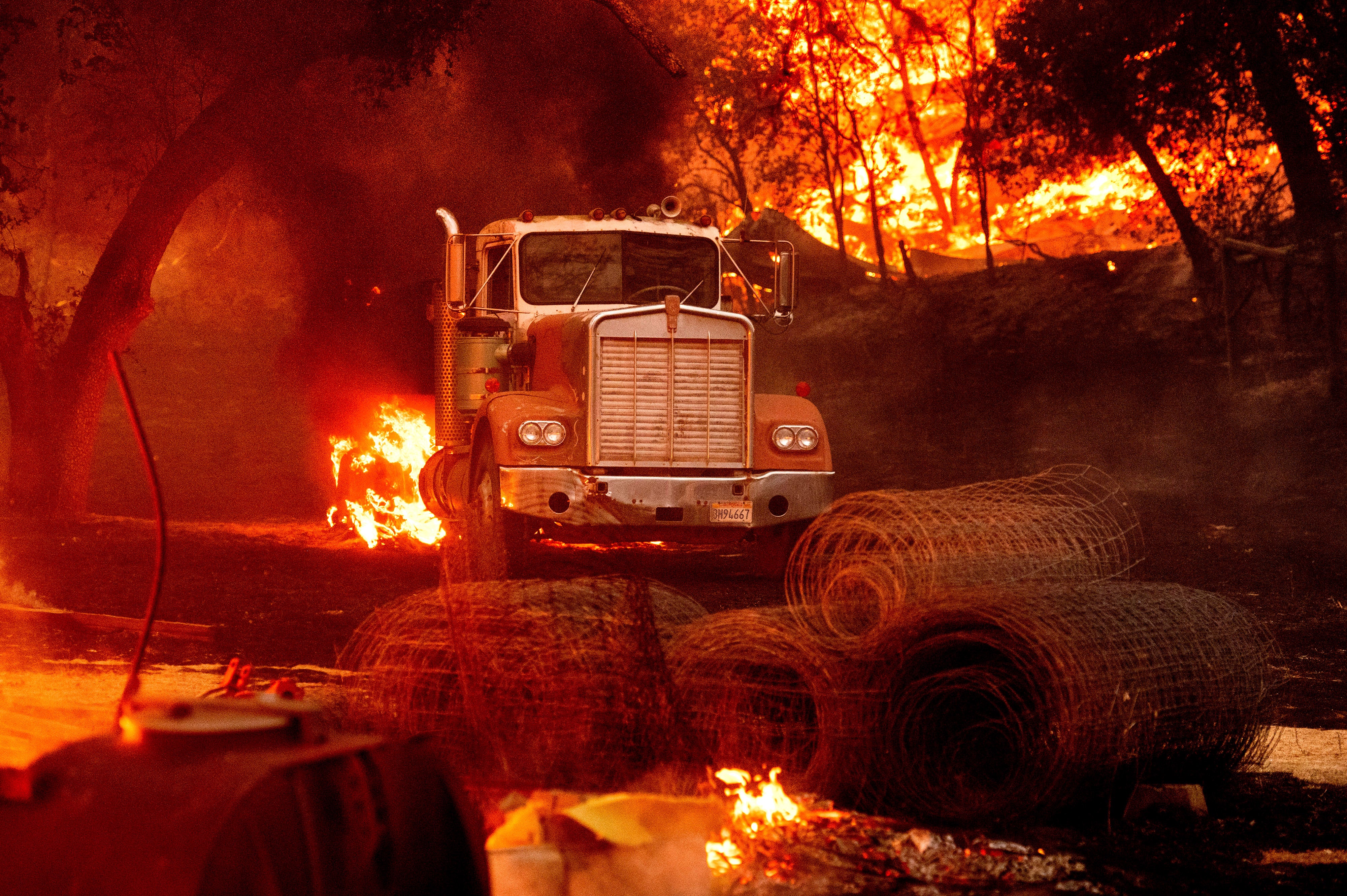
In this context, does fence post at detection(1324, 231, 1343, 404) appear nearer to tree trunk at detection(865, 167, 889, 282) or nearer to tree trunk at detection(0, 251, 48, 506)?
tree trunk at detection(865, 167, 889, 282)

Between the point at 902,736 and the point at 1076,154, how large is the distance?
1736 cm

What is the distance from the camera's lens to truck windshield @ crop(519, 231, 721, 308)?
11820 millimetres

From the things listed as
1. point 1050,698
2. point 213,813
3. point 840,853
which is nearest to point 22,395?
point 840,853

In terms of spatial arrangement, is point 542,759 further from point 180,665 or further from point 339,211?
point 339,211

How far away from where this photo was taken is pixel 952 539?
6496 millimetres

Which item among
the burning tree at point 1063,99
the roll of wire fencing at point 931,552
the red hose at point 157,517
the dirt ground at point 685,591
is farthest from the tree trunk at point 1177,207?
the red hose at point 157,517

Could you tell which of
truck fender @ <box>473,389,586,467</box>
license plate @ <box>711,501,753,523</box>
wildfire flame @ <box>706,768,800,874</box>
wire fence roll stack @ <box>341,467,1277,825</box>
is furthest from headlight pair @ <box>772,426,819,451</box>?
wildfire flame @ <box>706,768,800,874</box>

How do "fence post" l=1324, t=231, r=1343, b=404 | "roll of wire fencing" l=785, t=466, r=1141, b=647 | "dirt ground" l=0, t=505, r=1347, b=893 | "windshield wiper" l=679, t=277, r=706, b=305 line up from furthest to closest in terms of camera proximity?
1. "fence post" l=1324, t=231, r=1343, b=404
2. "windshield wiper" l=679, t=277, r=706, b=305
3. "roll of wire fencing" l=785, t=466, r=1141, b=647
4. "dirt ground" l=0, t=505, r=1347, b=893

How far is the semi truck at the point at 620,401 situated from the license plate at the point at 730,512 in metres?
0.01

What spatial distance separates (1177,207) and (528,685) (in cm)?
1879

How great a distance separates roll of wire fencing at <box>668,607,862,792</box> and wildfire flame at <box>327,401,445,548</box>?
7780 mm

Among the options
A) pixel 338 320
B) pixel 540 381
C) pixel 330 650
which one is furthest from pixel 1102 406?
pixel 330 650

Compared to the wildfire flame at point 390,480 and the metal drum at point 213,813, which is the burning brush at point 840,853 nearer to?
the metal drum at point 213,813

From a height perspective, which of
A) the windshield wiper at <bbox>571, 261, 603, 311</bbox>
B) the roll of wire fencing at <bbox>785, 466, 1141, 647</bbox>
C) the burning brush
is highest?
the windshield wiper at <bbox>571, 261, 603, 311</bbox>
